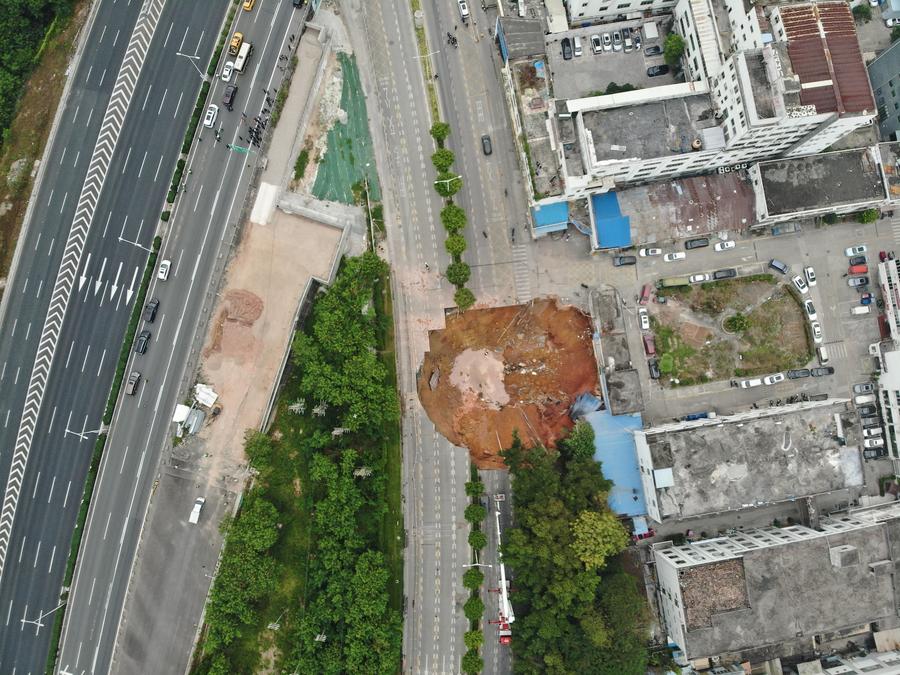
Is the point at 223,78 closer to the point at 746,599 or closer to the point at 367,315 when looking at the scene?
the point at 367,315

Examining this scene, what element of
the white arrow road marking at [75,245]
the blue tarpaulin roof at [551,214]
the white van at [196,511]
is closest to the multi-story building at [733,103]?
the blue tarpaulin roof at [551,214]

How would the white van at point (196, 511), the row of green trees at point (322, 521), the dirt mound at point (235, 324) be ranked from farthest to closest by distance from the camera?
1. the dirt mound at point (235, 324)
2. the white van at point (196, 511)
3. the row of green trees at point (322, 521)

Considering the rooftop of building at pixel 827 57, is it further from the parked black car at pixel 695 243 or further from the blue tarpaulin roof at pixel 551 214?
the blue tarpaulin roof at pixel 551 214

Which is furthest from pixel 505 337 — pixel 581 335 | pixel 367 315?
pixel 367 315

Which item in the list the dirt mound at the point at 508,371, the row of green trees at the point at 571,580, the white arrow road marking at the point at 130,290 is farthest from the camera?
the dirt mound at the point at 508,371

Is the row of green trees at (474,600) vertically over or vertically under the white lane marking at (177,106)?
under

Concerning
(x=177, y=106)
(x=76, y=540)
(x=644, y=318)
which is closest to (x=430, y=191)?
(x=644, y=318)

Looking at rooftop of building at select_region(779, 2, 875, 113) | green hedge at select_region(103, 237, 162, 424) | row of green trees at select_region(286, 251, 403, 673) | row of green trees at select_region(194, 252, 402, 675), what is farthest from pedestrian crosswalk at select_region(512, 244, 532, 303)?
green hedge at select_region(103, 237, 162, 424)
